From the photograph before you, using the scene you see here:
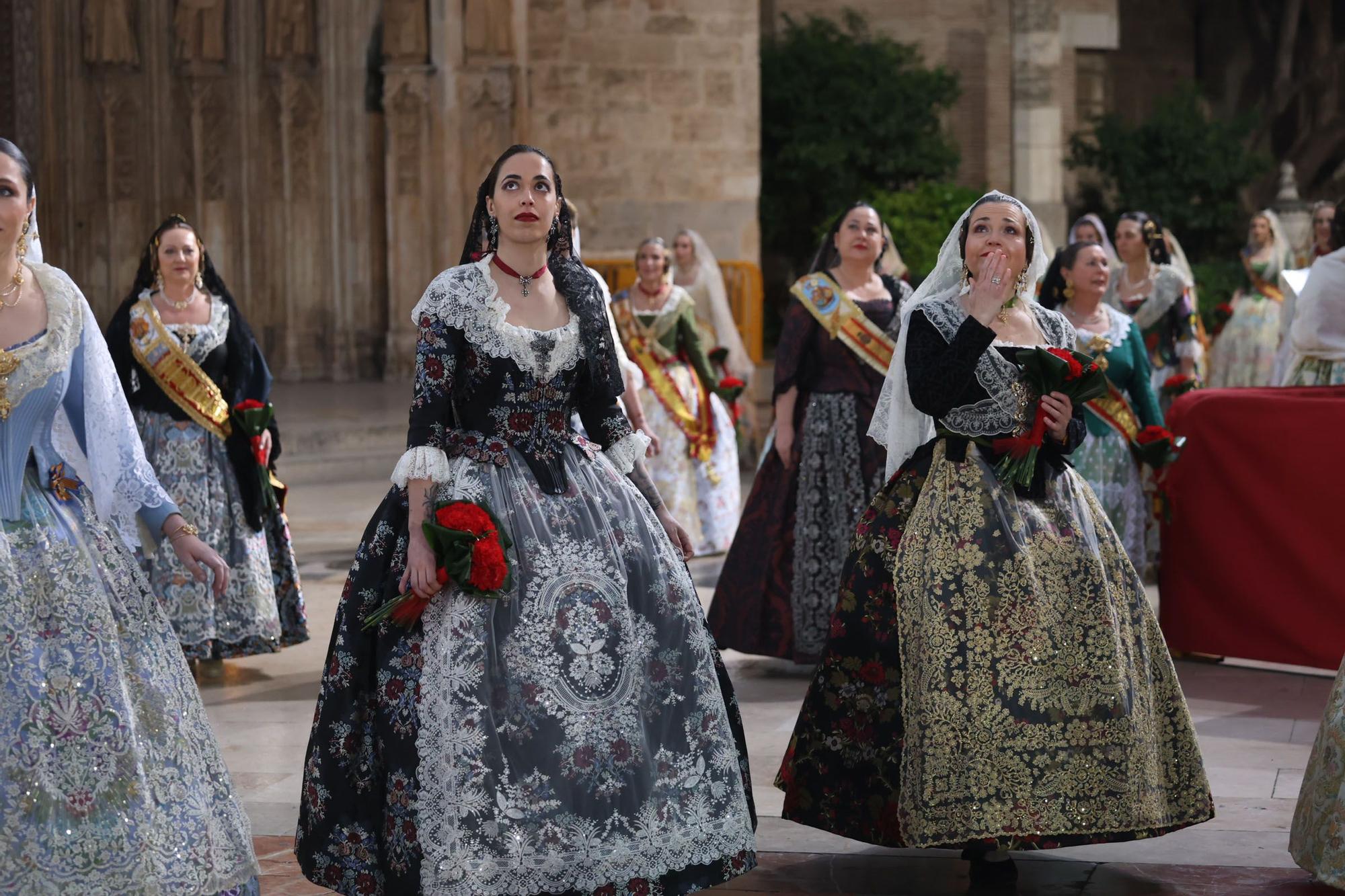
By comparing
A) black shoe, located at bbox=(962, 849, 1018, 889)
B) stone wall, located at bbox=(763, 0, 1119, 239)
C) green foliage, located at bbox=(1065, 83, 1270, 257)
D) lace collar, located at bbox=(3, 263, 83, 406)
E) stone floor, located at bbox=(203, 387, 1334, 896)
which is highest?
stone wall, located at bbox=(763, 0, 1119, 239)

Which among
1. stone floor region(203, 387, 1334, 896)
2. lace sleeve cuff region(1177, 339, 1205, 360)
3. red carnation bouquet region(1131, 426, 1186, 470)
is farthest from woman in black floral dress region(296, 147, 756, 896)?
lace sleeve cuff region(1177, 339, 1205, 360)

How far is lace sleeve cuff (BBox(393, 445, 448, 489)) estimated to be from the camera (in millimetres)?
3945

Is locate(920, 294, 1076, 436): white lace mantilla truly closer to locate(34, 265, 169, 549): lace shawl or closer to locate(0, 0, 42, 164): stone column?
locate(34, 265, 169, 549): lace shawl

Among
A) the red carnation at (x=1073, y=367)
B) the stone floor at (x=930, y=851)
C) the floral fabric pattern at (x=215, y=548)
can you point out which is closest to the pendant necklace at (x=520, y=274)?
the red carnation at (x=1073, y=367)

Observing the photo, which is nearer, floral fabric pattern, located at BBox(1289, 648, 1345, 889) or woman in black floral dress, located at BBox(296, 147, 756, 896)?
woman in black floral dress, located at BBox(296, 147, 756, 896)

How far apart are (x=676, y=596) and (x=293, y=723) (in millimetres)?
2718

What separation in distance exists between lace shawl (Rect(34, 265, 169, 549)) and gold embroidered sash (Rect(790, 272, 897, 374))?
333cm

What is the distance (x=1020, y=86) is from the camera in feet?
67.8

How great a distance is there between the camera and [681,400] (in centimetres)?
1043

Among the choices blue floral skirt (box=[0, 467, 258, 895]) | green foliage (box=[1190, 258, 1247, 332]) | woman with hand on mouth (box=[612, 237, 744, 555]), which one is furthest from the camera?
green foliage (box=[1190, 258, 1247, 332])

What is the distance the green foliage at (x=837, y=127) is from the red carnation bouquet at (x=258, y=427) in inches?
539

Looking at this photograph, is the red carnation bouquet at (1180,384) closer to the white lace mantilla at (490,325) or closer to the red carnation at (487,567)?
the white lace mantilla at (490,325)

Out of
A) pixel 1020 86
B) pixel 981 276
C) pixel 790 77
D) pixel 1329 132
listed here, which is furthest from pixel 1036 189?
pixel 981 276

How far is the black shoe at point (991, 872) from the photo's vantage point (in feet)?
14.4
